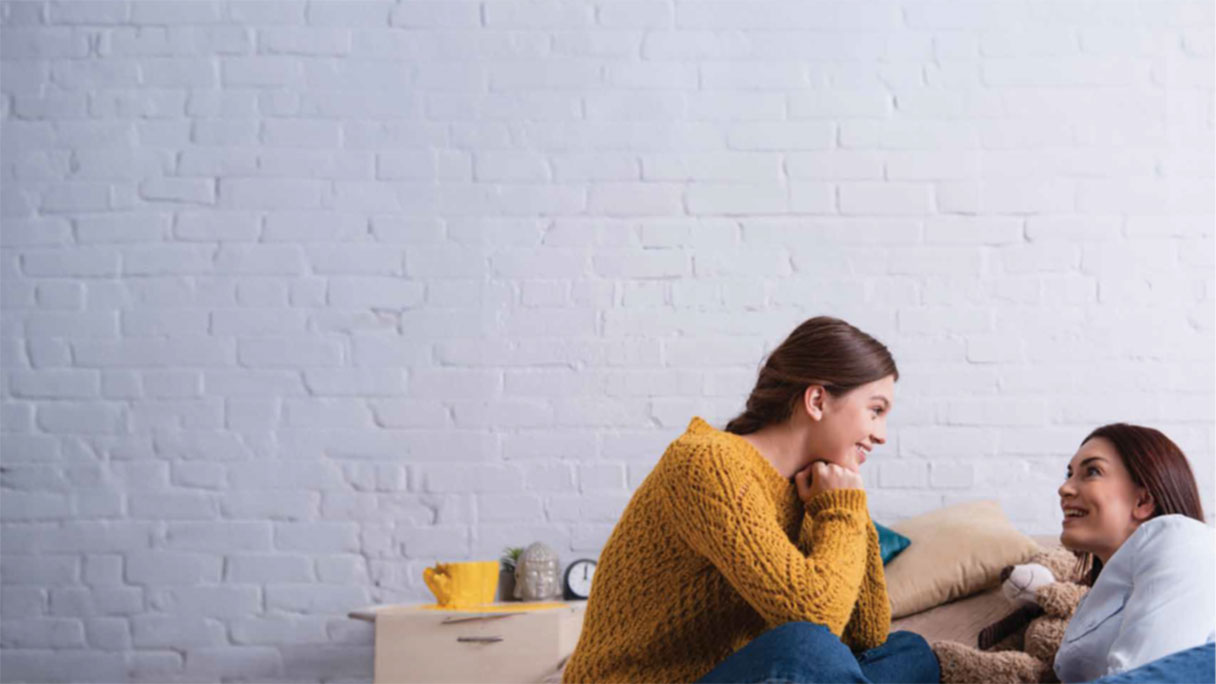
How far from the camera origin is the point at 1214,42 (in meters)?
2.99

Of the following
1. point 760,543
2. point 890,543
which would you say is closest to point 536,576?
point 890,543

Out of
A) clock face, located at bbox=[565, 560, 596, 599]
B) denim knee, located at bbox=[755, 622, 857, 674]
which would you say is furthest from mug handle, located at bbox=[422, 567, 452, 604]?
denim knee, located at bbox=[755, 622, 857, 674]

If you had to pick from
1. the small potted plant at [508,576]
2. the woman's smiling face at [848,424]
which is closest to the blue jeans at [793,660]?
the woman's smiling face at [848,424]

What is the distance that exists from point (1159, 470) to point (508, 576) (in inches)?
56.4

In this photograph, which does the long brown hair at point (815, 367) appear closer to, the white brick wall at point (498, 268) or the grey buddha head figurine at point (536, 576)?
the grey buddha head figurine at point (536, 576)

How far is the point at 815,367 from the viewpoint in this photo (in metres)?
1.77

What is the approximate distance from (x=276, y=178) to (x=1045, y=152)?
201cm

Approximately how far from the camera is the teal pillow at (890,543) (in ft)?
8.07

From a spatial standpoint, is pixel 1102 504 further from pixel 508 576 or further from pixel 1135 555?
pixel 508 576

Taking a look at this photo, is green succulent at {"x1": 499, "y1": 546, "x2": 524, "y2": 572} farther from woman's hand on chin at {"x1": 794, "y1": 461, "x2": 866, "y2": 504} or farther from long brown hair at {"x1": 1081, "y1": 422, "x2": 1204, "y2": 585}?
long brown hair at {"x1": 1081, "y1": 422, "x2": 1204, "y2": 585}

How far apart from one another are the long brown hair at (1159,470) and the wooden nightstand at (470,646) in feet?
3.82

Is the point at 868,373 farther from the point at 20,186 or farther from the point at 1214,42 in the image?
the point at 20,186

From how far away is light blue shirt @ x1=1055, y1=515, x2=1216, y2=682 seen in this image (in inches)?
63.3

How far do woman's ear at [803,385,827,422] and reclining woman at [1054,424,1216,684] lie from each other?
520mm
